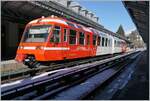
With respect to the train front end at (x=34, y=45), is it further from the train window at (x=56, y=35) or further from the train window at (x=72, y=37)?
the train window at (x=72, y=37)

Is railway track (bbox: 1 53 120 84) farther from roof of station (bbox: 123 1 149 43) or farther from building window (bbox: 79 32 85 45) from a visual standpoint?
roof of station (bbox: 123 1 149 43)

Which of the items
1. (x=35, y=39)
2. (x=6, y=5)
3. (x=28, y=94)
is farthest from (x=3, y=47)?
(x=28, y=94)

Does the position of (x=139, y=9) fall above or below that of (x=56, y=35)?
above

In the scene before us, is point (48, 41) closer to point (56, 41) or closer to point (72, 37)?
point (56, 41)

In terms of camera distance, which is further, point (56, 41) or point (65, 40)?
point (65, 40)

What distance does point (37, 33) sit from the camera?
1908cm

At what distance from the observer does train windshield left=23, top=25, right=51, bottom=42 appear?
18641 mm

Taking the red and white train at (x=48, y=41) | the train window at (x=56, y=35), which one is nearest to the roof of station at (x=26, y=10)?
the red and white train at (x=48, y=41)

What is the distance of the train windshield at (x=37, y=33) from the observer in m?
18.6

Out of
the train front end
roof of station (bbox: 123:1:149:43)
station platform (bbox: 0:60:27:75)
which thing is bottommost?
station platform (bbox: 0:60:27:75)

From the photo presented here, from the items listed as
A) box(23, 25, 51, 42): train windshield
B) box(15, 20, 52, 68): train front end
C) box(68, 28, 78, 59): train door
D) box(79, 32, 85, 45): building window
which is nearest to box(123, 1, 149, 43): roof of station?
box(79, 32, 85, 45): building window

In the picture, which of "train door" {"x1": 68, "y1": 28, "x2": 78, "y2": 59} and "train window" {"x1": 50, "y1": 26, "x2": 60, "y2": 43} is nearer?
"train window" {"x1": 50, "y1": 26, "x2": 60, "y2": 43}

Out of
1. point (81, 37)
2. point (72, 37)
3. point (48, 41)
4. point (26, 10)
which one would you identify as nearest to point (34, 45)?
point (48, 41)

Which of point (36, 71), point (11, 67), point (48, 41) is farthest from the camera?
point (48, 41)
